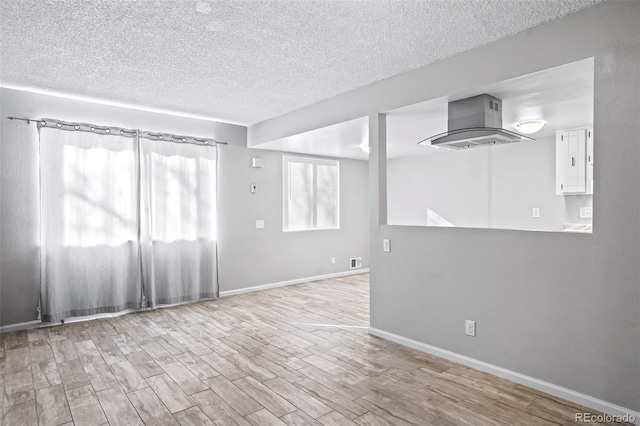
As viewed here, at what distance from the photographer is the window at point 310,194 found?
6478 mm

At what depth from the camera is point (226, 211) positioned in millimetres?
5684

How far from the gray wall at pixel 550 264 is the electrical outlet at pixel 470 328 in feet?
0.13

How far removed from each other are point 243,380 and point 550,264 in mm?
2401

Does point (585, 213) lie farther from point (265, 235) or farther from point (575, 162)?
point (265, 235)

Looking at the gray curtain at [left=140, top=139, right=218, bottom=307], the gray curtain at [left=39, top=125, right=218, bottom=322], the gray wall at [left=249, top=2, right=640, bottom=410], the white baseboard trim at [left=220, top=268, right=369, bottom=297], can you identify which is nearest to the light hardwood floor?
the gray wall at [left=249, top=2, right=640, bottom=410]

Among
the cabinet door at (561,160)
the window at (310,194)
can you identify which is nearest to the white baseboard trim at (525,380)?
the cabinet door at (561,160)

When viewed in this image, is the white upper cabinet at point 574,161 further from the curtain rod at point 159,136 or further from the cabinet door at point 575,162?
the curtain rod at point 159,136

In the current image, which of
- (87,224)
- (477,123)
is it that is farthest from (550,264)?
(87,224)

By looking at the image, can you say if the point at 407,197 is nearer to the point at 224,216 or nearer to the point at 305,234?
the point at 305,234

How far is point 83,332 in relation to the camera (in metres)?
4.01

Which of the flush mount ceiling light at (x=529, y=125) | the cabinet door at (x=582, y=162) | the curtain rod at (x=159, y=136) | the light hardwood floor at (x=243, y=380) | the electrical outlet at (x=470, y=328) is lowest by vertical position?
the light hardwood floor at (x=243, y=380)

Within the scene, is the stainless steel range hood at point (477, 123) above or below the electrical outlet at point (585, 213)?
above

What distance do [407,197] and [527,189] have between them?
2371 mm

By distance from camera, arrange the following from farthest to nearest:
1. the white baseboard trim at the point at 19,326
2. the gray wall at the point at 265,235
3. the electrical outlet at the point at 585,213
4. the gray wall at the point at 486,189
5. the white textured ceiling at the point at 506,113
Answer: the gray wall at the point at 265,235, the gray wall at the point at 486,189, the electrical outlet at the point at 585,213, the white baseboard trim at the point at 19,326, the white textured ceiling at the point at 506,113
